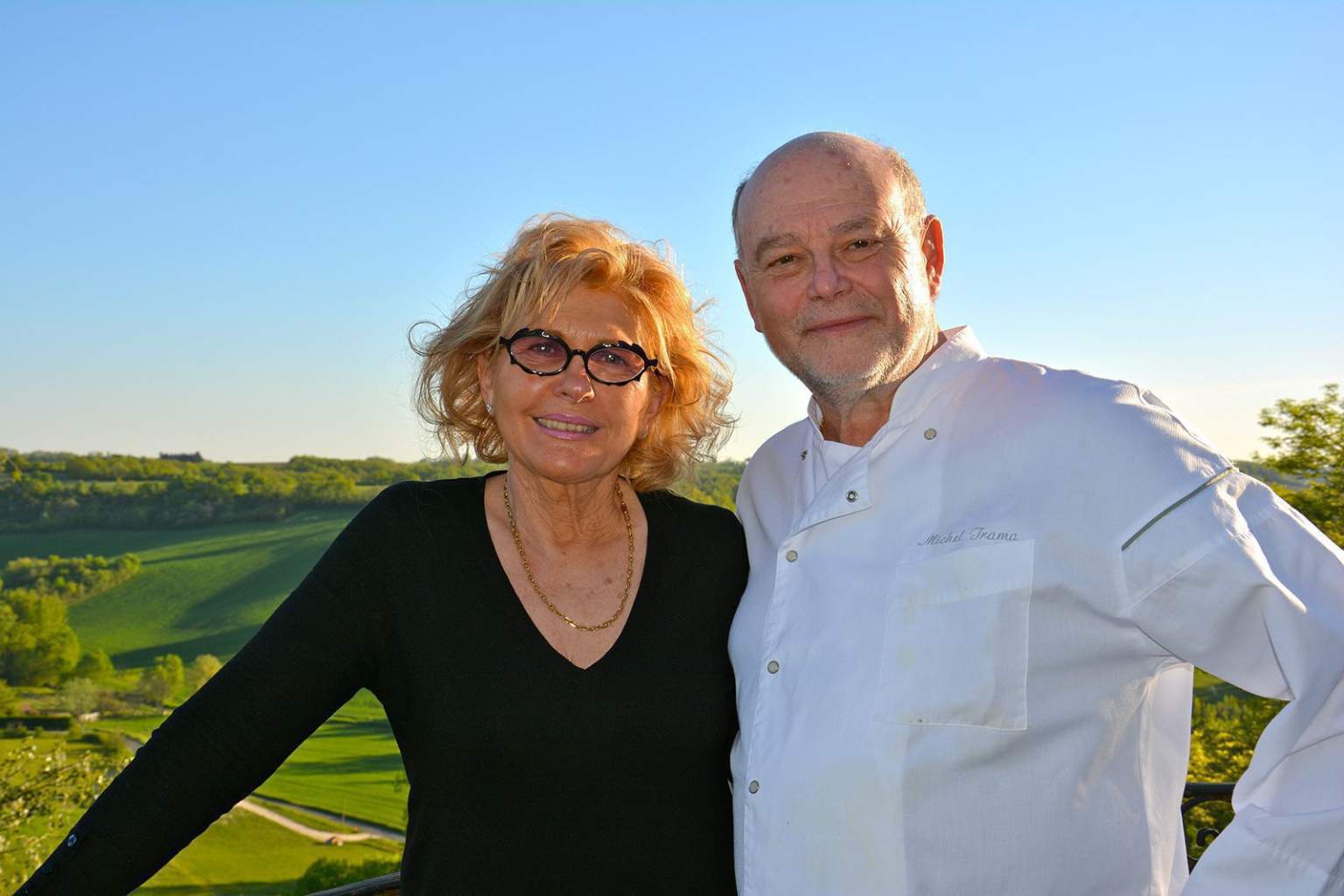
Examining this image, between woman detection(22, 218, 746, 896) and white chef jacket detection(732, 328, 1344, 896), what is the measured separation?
24 centimetres

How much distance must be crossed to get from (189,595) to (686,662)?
8074 centimetres

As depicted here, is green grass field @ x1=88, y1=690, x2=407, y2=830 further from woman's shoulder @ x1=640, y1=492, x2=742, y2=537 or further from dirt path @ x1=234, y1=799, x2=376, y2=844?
woman's shoulder @ x1=640, y1=492, x2=742, y2=537

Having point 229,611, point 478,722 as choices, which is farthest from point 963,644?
point 229,611

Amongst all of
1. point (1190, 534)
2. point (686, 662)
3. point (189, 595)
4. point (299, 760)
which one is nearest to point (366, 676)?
point (686, 662)

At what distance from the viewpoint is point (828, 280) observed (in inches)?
95.0

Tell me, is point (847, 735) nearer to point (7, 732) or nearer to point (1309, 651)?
point (1309, 651)

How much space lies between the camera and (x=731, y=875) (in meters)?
2.28

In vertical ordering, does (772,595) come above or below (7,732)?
above

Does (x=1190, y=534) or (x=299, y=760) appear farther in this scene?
(x=299, y=760)

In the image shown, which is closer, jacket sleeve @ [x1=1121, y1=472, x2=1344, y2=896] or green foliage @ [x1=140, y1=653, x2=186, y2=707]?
jacket sleeve @ [x1=1121, y1=472, x2=1344, y2=896]

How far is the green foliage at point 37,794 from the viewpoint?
2606cm

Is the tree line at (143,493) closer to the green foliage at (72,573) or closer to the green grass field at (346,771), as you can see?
the green foliage at (72,573)

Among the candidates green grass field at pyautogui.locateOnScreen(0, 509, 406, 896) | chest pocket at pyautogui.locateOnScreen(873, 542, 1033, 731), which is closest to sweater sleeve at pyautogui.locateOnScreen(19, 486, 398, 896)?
chest pocket at pyautogui.locateOnScreen(873, 542, 1033, 731)

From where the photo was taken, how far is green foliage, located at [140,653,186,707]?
190ft
